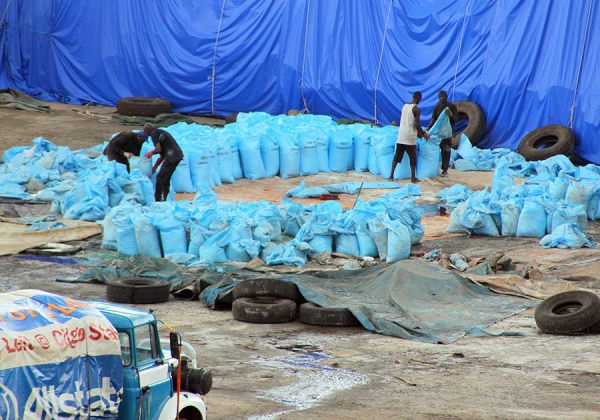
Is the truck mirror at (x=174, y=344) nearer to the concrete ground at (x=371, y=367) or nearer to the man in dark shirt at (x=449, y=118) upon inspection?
the concrete ground at (x=371, y=367)

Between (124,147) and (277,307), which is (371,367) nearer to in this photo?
(277,307)

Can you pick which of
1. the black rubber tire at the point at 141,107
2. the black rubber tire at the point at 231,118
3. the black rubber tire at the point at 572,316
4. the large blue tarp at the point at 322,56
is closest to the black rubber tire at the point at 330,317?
the black rubber tire at the point at 572,316

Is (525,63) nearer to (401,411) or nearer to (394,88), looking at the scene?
(394,88)

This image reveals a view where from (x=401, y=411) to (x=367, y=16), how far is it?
18.4 m

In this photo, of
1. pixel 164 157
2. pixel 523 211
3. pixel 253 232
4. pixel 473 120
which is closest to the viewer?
pixel 253 232

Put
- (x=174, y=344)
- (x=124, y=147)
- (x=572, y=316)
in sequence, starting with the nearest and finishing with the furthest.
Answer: (x=174, y=344) → (x=572, y=316) → (x=124, y=147)

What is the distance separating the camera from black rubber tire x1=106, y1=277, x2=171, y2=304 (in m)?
10.0

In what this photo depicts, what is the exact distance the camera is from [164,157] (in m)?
14.7

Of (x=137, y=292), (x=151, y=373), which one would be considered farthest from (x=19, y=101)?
(x=151, y=373)

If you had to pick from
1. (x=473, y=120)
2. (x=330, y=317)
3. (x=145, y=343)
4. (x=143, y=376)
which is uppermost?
(x=145, y=343)

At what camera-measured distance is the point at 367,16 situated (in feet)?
78.2

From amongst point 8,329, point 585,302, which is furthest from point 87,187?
point 8,329

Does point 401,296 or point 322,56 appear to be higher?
point 322,56

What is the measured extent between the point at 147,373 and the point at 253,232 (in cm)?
685
